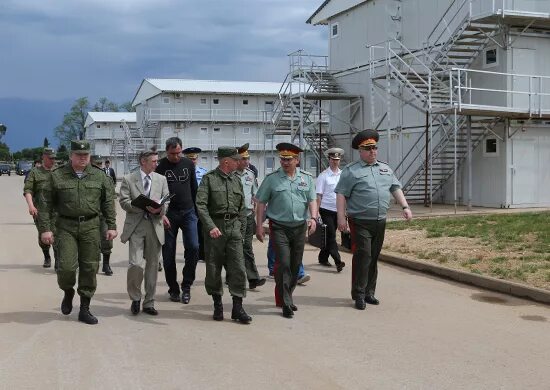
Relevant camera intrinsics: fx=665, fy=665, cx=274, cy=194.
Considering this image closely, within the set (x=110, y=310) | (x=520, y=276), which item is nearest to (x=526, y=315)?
(x=520, y=276)

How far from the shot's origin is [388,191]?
7992 mm

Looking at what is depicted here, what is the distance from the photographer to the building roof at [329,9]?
28203 mm

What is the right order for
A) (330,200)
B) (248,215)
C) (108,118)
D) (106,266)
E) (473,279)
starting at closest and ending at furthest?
(473,279) < (248,215) < (106,266) < (330,200) < (108,118)

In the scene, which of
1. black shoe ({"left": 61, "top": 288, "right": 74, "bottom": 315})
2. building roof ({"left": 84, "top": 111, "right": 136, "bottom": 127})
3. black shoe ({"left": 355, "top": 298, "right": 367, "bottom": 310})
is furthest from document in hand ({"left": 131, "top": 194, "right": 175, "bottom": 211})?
building roof ({"left": 84, "top": 111, "right": 136, "bottom": 127})

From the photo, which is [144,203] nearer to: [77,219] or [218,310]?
[77,219]

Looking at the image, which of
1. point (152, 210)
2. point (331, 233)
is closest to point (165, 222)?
point (152, 210)

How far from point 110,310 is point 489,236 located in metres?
8.00

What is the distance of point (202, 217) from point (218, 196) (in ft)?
1.10

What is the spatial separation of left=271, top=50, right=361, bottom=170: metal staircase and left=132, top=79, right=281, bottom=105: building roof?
102 ft

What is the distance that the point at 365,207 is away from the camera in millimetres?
7781

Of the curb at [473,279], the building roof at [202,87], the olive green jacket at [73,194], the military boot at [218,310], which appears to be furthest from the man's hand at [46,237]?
the building roof at [202,87]

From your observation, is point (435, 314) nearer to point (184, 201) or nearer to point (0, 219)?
point (184, 201)

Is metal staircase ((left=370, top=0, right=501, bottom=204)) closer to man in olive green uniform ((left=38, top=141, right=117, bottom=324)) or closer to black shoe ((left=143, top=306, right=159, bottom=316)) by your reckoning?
black shoe ((left=143, top=306, right=159, bottom=316))

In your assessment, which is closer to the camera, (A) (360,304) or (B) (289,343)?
(B) (289,343)
